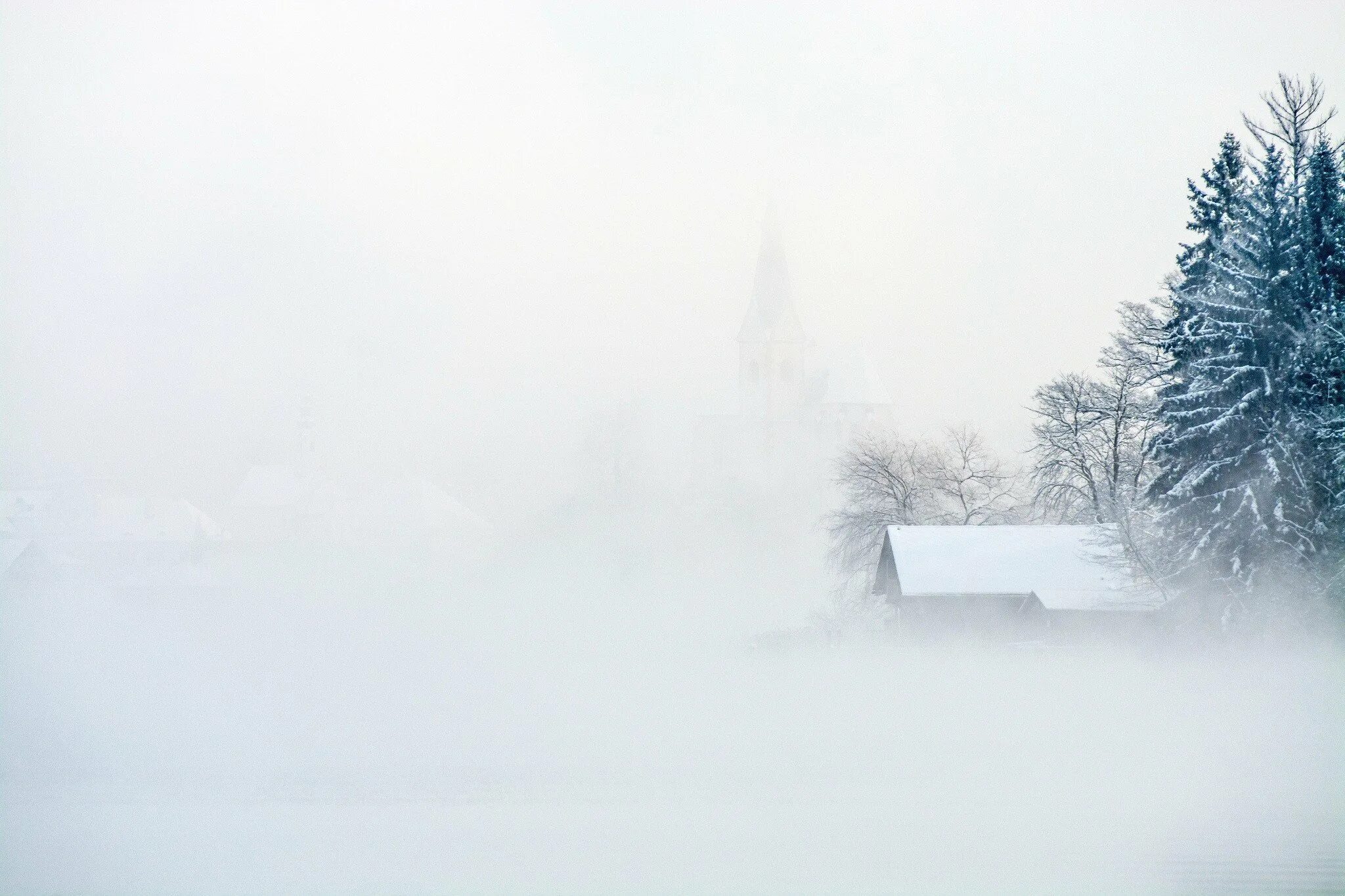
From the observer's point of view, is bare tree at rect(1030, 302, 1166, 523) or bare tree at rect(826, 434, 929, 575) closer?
bare tree at rect(1030, 302, 1166, 523)

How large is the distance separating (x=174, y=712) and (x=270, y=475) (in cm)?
5235

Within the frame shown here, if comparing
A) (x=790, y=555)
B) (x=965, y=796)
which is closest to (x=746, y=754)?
(x=965, y=796)

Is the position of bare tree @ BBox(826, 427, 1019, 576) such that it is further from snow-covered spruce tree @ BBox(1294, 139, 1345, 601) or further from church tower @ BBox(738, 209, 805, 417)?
church tower @ BBox(738, 209, 805, 417)

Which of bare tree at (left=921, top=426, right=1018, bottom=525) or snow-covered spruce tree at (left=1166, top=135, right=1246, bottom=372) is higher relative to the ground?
snow-covered spruce tree at (left=1166, top=135, right=1246, bottom=372)

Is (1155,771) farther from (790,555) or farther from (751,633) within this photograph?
(790,555)

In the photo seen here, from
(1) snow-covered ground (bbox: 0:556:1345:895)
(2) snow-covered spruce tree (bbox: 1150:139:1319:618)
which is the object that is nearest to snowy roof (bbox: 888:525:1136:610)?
(1) snow-covered ground (bbox: 0:556:1345:895)

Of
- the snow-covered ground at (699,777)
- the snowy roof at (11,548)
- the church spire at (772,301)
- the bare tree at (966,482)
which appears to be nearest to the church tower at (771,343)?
the church spire at (772,301)

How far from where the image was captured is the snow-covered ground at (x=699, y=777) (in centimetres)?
1812

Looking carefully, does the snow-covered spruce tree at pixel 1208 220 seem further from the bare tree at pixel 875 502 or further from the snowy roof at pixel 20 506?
the snowy roof at pixel 20 506

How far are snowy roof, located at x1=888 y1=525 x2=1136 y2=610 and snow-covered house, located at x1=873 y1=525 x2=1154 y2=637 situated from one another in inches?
1.1

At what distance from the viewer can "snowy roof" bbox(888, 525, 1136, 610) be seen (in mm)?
33344

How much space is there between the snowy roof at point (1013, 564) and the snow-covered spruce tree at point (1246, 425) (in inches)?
237

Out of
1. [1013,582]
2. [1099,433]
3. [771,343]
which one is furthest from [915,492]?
[771,343]

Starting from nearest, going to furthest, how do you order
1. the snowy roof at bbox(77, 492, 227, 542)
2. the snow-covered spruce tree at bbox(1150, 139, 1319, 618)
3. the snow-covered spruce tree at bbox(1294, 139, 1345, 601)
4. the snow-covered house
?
the snow-covered spruce tree at bbox(1294, 139, 1345, 601)
the snow-covered spruce tree at bbox(1150, 139, 1319, 618)
the snow-covered house
the snowy roof at bbox(77, 492, 227, 542)
